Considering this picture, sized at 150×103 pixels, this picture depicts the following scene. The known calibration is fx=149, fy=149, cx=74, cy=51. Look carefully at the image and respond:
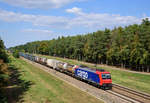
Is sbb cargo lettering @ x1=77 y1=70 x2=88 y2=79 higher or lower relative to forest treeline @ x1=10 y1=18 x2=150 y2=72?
lower

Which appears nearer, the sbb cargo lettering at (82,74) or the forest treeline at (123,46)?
the sbb cargo lettering at (82,74)

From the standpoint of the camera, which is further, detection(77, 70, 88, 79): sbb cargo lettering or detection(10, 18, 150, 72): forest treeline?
detection(10, 18, 150, 72): forest treeline

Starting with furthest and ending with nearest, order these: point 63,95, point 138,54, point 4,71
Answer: point 138,54, point 63,95, point 4,71

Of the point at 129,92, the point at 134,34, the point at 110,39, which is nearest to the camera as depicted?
the point at 129,92

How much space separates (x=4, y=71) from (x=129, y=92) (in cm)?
1939

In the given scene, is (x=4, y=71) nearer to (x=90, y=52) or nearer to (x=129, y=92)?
(x=129, y=92)

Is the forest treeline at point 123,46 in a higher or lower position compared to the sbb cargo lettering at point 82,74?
higher

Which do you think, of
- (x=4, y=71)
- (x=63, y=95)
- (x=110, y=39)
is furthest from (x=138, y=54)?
(x=4, y=71)

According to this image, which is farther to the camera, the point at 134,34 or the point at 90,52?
the point at 90,52

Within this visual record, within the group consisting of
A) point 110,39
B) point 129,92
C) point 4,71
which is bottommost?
point 129,92

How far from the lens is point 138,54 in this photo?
4784 centimetres

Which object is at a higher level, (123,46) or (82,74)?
→ (123,46)

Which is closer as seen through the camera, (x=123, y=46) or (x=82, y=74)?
(x=82, y=74)

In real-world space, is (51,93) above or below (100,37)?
below
